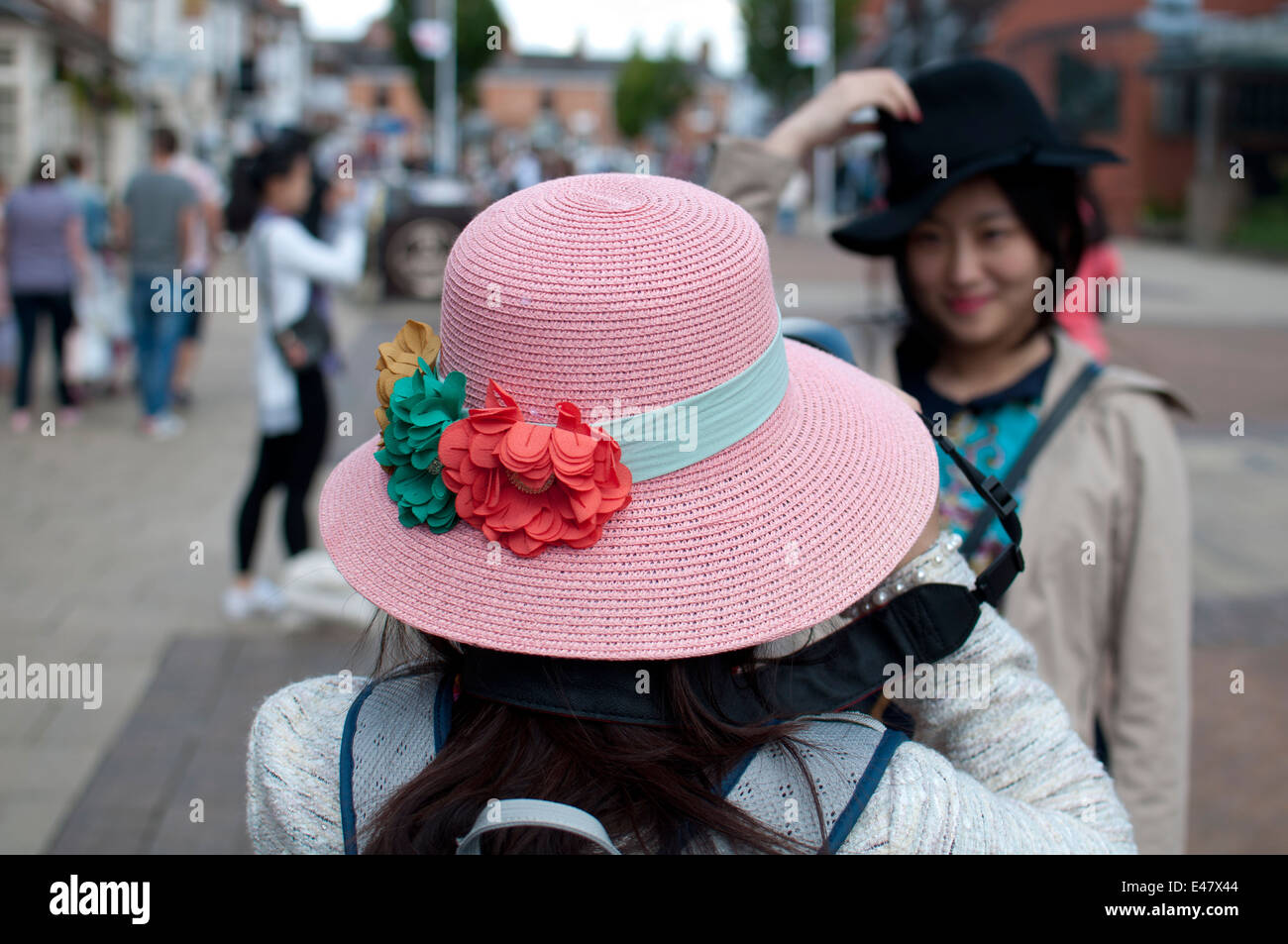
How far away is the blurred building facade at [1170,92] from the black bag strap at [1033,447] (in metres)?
20.6

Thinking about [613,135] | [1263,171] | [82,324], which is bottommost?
[82,324]

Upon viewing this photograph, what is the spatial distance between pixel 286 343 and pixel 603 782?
13.0 feet

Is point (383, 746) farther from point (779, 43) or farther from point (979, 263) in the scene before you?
point (779, 43)

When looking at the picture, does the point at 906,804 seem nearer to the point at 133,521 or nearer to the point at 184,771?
the point at 184,771

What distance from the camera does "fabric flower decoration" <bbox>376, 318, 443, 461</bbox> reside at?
1.24 metres

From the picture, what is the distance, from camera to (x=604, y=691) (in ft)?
3.70

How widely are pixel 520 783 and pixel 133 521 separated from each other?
19.1ft

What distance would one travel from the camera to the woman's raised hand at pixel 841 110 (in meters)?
2.10

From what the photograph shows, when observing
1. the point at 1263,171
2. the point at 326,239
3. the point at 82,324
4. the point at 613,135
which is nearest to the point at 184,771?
the point at 326,239

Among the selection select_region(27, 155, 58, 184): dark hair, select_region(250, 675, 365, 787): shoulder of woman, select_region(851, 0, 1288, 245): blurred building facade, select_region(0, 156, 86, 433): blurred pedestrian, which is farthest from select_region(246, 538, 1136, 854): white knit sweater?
select_region(851, 0, 1288, 245): blurred building facade

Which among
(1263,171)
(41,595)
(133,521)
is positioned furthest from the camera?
(1263,171)

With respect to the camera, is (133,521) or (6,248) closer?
(133,521)

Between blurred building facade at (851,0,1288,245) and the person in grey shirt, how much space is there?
17.4 meters
